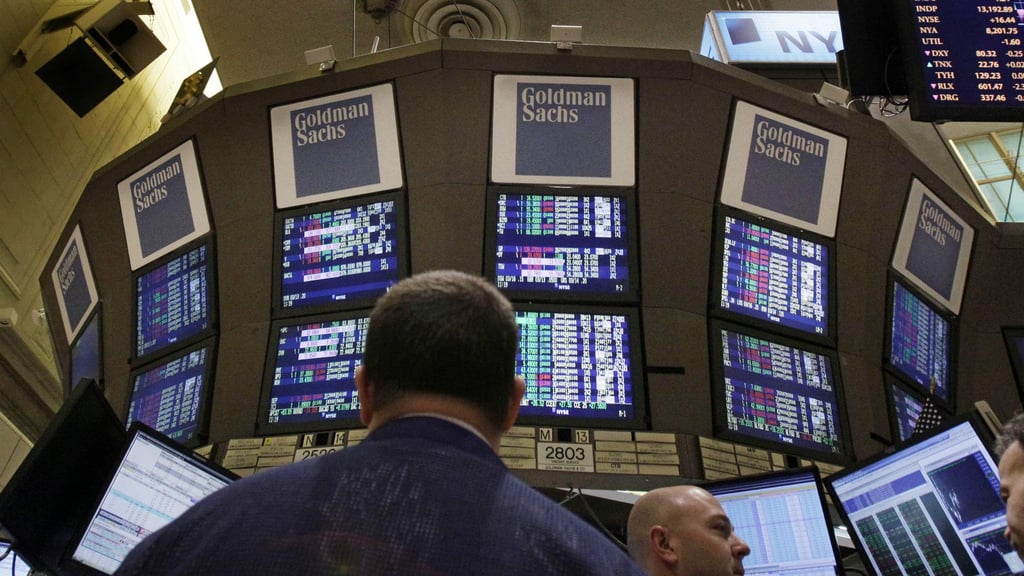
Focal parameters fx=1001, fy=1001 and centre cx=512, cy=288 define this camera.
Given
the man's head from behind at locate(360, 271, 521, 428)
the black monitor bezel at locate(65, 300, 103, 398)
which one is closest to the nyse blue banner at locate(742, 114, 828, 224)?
the black monitor bezel at locate(65, 300, 103, 398)

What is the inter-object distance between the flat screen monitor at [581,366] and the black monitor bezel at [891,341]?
155cm

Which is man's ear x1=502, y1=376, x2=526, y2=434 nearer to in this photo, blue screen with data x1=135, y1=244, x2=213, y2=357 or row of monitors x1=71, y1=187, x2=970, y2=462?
row of monitors x1=71, y1=187, x2=970, y2=462

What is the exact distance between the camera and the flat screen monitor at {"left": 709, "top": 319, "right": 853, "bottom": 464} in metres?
4.62

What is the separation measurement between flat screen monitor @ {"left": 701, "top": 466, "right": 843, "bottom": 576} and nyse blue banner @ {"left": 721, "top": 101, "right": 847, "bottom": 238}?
2014mm

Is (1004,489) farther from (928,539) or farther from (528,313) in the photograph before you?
(528,313)

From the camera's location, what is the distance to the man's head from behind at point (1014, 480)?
2189 millimetres

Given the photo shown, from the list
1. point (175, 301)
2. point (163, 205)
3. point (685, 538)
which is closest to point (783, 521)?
point (685, 538)

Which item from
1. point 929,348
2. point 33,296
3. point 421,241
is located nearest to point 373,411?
point 421,241

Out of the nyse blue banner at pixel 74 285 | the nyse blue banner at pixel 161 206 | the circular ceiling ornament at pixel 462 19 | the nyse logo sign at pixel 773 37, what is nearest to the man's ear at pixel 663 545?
the nyse blue banner at pixel 161 206

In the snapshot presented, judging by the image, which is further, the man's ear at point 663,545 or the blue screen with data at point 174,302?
the blue screen with data at point 174,302

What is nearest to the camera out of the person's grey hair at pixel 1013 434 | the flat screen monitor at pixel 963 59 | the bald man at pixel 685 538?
the person's grey hair at pixel 1013 434

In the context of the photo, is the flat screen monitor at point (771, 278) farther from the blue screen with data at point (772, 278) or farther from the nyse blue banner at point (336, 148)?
the nyse blue banner at point (336, 148)

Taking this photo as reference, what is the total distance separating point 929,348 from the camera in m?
5.72

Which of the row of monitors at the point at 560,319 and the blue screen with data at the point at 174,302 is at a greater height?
the blue screen with data at the point at 174,302
